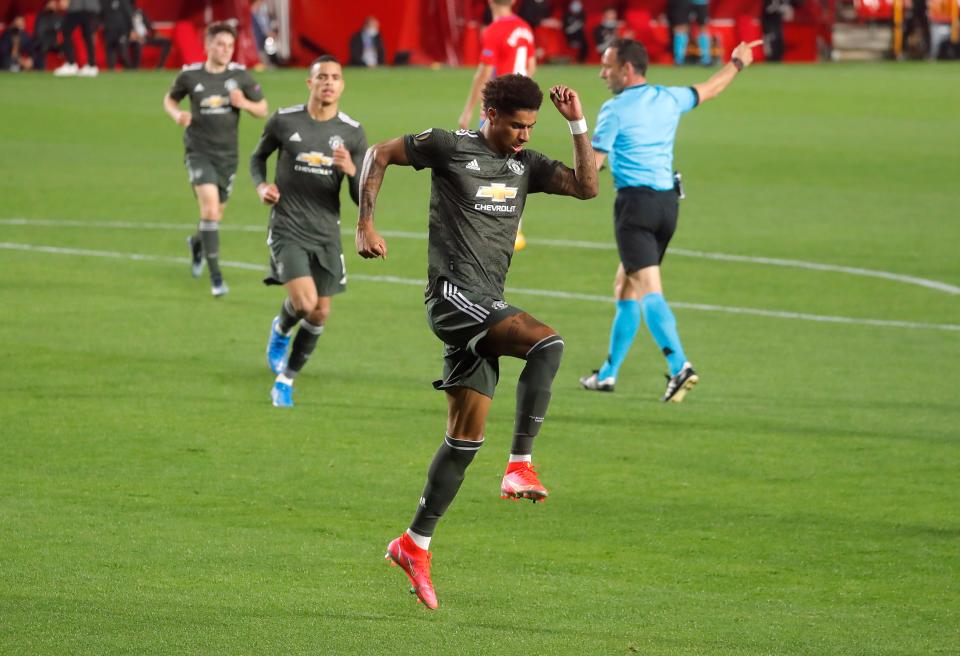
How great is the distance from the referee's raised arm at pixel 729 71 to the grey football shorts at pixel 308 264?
9.64 feet

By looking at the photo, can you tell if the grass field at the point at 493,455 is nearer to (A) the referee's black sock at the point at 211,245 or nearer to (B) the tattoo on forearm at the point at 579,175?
(A) the referee's black sock at the point at 211,245

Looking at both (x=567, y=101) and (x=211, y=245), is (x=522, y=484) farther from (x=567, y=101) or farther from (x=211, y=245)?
(x=211, y=245)

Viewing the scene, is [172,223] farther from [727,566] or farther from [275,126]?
[727,566]

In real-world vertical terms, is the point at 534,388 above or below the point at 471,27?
above

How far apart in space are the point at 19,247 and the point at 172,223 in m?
2.63

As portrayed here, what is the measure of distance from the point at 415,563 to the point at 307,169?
5.38 metres

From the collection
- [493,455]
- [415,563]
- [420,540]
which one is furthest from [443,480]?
[493,455]

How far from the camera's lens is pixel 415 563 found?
7793mm

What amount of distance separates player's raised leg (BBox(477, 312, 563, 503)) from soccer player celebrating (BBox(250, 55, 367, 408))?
4868 mm

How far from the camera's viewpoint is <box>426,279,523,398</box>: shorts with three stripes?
7656 millimetres

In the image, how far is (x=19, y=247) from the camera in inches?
763

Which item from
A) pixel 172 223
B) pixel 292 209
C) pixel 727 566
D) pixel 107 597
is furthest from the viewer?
pixel 172 223

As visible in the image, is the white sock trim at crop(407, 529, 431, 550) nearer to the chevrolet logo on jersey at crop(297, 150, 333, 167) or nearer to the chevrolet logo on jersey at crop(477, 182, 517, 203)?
the chevrolet logo on jersey at crop(477, 182, 517, 203)

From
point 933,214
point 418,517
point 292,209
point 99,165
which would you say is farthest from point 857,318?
point 99,165
